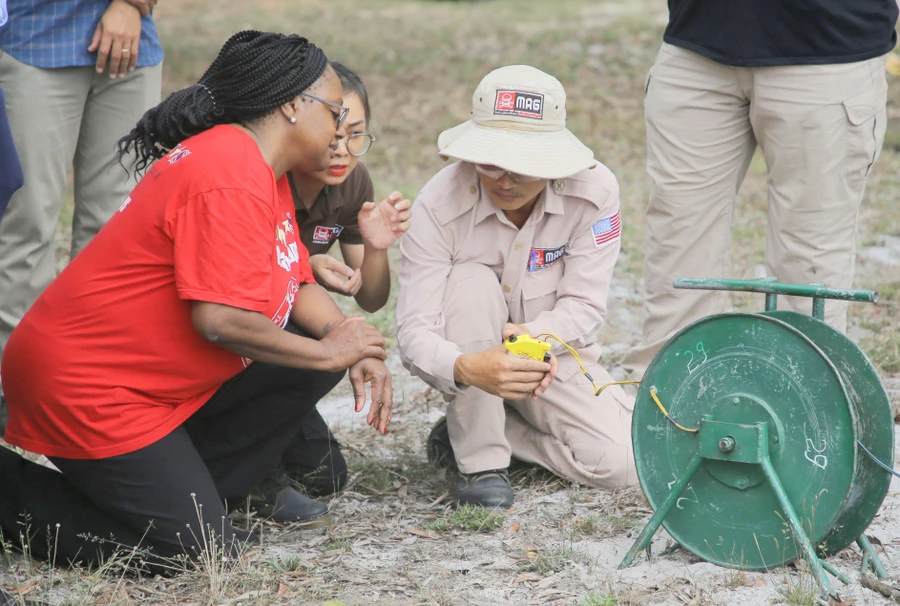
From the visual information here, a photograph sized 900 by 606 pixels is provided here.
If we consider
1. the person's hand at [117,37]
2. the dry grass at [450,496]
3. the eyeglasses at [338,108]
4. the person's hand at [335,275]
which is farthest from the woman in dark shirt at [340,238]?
the person's hand at [117,37]

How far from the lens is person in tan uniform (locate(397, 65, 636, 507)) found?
333 cm

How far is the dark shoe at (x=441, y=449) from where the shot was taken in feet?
12.4

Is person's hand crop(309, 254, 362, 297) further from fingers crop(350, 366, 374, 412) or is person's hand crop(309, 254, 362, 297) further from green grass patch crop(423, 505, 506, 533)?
green grass patch crop(423, 505, 506, 533)

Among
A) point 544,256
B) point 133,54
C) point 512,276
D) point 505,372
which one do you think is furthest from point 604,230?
point 133,54

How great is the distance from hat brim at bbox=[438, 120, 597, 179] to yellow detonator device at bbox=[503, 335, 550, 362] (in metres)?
0.51

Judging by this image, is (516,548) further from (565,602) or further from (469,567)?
(565,602)

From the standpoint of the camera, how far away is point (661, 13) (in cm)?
1507

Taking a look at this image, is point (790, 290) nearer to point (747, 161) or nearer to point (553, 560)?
point (553, 560)

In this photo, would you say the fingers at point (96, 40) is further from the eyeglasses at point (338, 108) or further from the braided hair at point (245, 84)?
the eyeglasses at point (338, 108)

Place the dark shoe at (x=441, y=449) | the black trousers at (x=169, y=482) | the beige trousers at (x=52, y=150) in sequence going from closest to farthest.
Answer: the black trousers at (x=169, y=482) → the dark shoe at (x=441, y=449) → the beige trousers at (x=52, y=150)

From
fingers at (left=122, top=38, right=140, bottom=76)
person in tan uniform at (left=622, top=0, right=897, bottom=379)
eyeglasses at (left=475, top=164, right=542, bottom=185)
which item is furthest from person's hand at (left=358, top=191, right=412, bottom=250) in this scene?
fingers at (left=122, top=38, right=140, bottom=76)

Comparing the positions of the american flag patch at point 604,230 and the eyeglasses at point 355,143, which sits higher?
the eyeglasses at point 355,143

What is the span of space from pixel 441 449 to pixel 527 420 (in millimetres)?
330

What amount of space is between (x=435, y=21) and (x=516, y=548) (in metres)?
12.9
